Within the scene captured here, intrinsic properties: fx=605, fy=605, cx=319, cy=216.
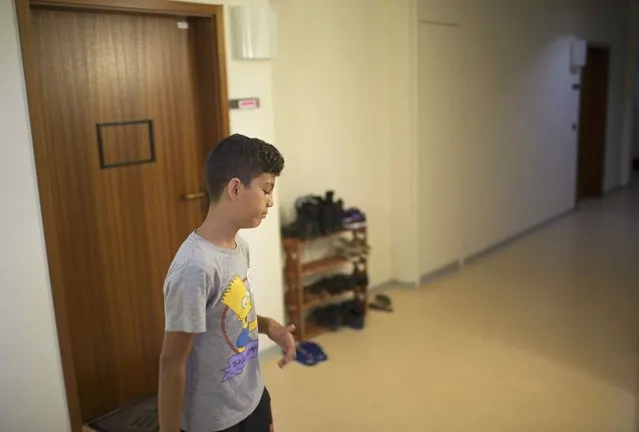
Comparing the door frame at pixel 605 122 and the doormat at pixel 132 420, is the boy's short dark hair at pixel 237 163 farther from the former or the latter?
the door frame at pixel 605 122

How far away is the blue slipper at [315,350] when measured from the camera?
3.59 metres

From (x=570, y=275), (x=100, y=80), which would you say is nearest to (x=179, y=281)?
(x=100, y=80)

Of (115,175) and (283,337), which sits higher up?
(115,175)

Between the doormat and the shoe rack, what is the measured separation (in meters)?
1.10

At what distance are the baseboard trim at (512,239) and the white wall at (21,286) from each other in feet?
12.6

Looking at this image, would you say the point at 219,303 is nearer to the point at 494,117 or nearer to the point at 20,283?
the point at 20,283

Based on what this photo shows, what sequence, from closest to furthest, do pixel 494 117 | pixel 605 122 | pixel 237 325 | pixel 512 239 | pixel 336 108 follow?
pixel 237 325
pixel 336 108
pixel 494 117
pixel 512 239
pixel 605 122

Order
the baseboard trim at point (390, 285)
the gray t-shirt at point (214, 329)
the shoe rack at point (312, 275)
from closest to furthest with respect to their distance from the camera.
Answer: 1. the gray t-shirt at point (214, 329)
2. the shoe rack at point (312, 275)
3. the baseboard trim at point (390, 285)

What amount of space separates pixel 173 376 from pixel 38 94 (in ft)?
5.04

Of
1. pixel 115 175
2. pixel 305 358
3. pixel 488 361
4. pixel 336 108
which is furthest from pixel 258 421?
pixel 336 108

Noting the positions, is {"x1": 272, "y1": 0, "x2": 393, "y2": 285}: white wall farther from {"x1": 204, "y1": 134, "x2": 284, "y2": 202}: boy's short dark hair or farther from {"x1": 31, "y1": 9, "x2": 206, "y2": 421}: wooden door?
{"x1": 204, "y1": 134, "x2": 284, "y2": 202}: boy's short dark hair

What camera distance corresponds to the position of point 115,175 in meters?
2.91

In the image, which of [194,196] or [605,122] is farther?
[605,122]

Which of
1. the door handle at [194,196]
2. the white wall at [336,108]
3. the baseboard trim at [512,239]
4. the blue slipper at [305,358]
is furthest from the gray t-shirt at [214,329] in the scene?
the baseboard trim at [512,239]
